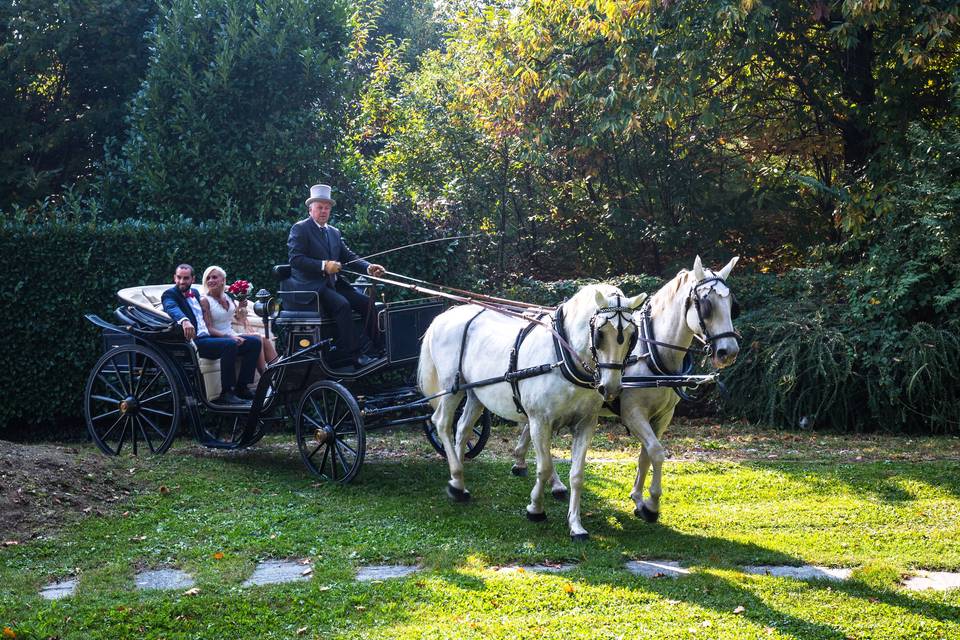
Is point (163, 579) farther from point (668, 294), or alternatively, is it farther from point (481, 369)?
point (668, 294)

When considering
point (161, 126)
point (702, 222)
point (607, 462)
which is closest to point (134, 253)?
point (161, 126)

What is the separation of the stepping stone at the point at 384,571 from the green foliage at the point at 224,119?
8.21 meters

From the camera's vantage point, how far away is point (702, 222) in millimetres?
15812

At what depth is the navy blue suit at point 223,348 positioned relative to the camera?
385 inches

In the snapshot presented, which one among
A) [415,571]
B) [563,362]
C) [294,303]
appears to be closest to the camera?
[415,571]

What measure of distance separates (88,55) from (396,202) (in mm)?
6000

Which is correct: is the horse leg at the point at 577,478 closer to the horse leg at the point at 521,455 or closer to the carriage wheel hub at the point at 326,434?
the horse leg at the point at 521,455

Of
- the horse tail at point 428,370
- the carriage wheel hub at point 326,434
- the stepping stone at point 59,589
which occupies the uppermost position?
the horse tail at point 428,370

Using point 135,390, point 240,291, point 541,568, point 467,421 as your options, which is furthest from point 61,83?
point 541,568

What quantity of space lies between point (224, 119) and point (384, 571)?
31.5 ft

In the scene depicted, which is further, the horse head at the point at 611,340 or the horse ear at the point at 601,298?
the horse ear at the point at 601,298

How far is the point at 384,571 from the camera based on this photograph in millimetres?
6648

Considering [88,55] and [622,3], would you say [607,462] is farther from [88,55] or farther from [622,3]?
[88,55]

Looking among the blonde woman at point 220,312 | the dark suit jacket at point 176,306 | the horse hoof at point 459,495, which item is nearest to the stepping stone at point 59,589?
the horse hoof at point 459,495
